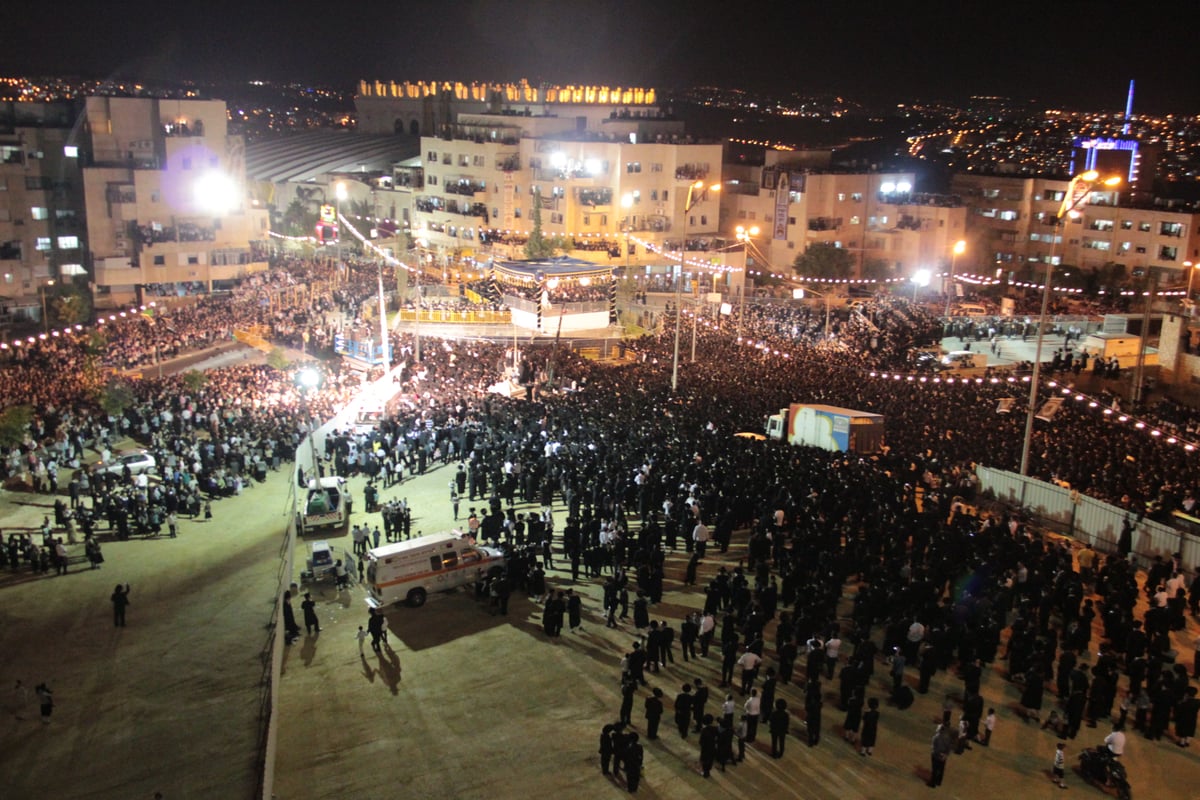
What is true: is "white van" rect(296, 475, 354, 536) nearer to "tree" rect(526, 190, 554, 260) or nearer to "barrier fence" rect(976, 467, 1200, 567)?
"barrier fence" rect(976, 467, 1200, 567)

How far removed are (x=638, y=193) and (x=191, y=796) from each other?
47.1 meters

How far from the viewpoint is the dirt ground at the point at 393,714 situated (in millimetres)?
11938

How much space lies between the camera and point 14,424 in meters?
27.0

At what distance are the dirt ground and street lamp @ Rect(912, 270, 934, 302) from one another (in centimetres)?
3385

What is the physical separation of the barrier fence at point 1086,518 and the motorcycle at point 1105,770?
7.06m

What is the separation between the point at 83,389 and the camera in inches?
1264

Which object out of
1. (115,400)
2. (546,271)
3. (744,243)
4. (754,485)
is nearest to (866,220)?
(744,243)

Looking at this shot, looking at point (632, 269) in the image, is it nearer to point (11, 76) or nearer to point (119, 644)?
point (119, 644)

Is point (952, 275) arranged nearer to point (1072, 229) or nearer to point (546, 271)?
point (1072, 229)

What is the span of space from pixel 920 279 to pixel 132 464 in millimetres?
38562

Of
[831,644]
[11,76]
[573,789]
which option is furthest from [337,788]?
[11,76]

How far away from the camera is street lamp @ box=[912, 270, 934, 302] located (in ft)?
161

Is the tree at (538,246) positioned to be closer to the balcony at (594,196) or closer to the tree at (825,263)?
the balcony at (594,196)

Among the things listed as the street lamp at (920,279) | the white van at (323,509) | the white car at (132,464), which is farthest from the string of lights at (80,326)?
the street lamp at (920,279)
